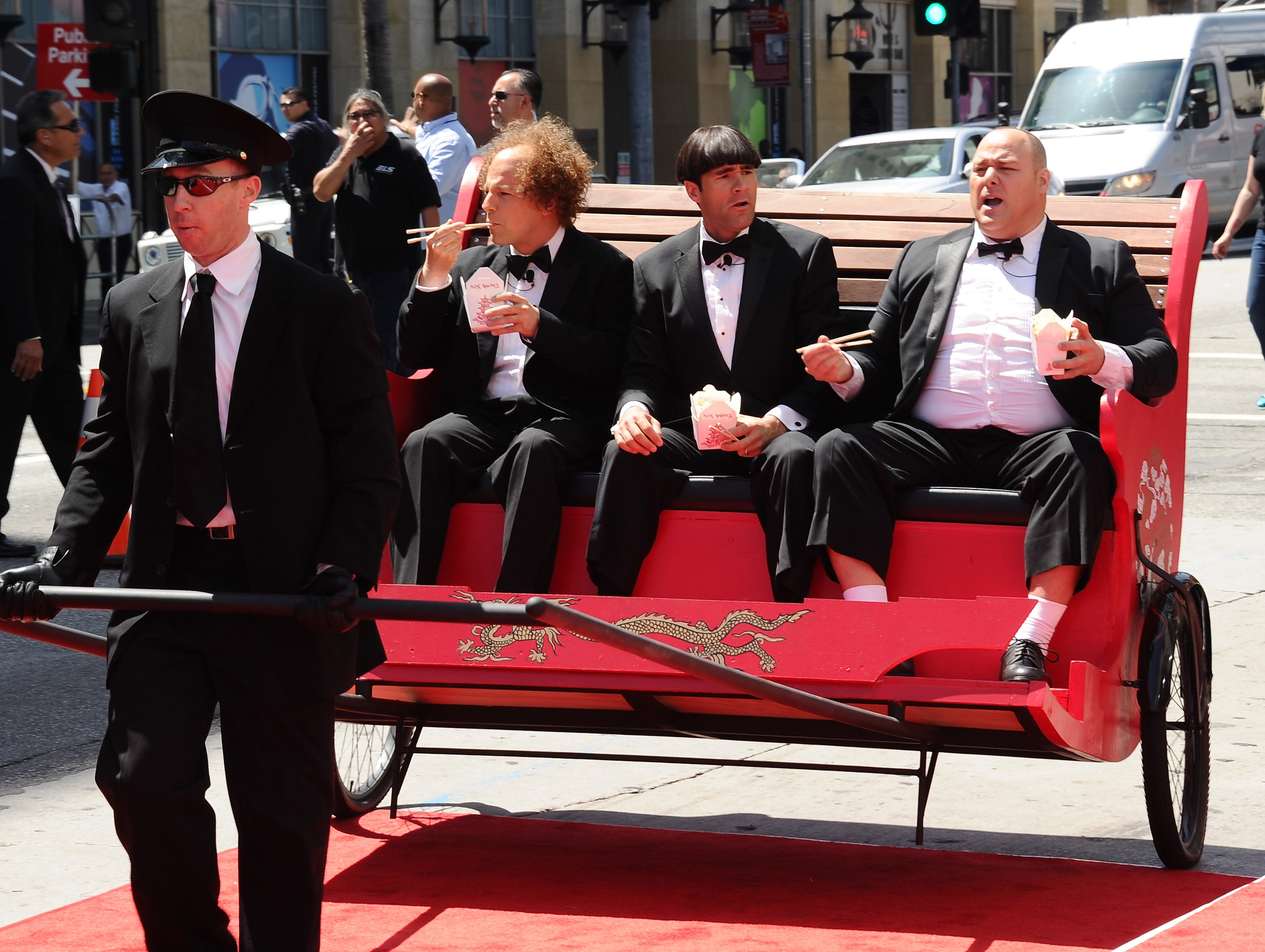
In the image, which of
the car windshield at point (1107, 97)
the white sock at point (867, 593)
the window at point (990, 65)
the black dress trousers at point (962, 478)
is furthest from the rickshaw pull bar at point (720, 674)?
the window at point (990, 65)

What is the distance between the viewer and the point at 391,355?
39.3ft

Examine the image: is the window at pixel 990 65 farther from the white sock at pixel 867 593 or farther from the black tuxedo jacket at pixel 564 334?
the white sock at pixel 867 593

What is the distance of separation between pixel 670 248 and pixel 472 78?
2535 centimetres

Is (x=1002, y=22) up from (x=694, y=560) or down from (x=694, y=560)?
up

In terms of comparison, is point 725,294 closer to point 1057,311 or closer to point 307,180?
point 1057,311

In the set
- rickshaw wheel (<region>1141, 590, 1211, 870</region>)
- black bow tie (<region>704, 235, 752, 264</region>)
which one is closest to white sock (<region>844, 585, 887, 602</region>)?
rickshaw wheel (<region>1141, 590, 1211, 870</region>)

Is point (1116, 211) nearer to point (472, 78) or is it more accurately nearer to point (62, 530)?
point (62, 530)

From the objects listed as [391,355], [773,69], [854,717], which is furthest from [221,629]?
[773,69]

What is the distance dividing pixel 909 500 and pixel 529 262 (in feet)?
4.60

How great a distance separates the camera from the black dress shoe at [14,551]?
891 cm

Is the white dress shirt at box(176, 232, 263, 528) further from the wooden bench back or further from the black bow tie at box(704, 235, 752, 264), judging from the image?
the wooden bench back

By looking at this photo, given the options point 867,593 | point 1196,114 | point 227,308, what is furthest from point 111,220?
point 227,308

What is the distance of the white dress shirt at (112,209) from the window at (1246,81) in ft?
44.2

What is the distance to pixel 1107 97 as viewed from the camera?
24.2 m
